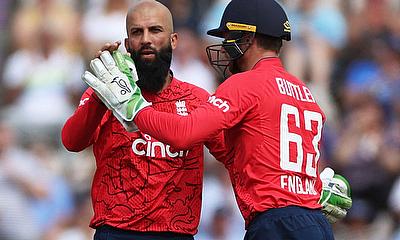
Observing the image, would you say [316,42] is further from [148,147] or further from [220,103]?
[220,103]

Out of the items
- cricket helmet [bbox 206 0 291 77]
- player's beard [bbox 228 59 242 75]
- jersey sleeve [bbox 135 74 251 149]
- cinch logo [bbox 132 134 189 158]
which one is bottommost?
cinch logo [bbox 132 134 189 158]

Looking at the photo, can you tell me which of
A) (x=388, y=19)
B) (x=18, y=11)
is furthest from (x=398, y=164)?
(x=18, y=11)

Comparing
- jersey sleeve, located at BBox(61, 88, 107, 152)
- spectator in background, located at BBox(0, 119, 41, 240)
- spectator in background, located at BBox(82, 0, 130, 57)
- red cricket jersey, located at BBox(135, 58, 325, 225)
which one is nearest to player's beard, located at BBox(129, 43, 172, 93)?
jersey sleeve, located at BBox(61, 88, 107, 152)

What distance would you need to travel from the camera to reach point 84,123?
5.12m

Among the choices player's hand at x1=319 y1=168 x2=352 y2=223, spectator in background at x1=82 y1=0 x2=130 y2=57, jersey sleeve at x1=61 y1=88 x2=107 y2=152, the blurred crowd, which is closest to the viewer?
jersey sleeve at x1=61 y1=88 x2=107 y2=152

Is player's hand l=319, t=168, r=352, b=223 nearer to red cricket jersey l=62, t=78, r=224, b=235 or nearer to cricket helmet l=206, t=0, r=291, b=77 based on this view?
red cricket jersey l=62, t=78, r=224, b=235

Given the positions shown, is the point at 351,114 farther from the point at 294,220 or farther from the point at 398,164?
the point at 294,220

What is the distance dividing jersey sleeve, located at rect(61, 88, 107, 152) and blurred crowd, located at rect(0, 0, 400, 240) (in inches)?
168

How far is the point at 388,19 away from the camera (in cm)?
967

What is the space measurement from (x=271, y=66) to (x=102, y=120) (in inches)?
40.9

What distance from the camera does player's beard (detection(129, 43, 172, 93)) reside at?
5.26 m

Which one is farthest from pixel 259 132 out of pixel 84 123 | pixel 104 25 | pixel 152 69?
pixel 104 25

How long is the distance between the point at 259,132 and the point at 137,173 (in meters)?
0.84

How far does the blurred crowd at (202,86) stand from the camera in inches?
367
